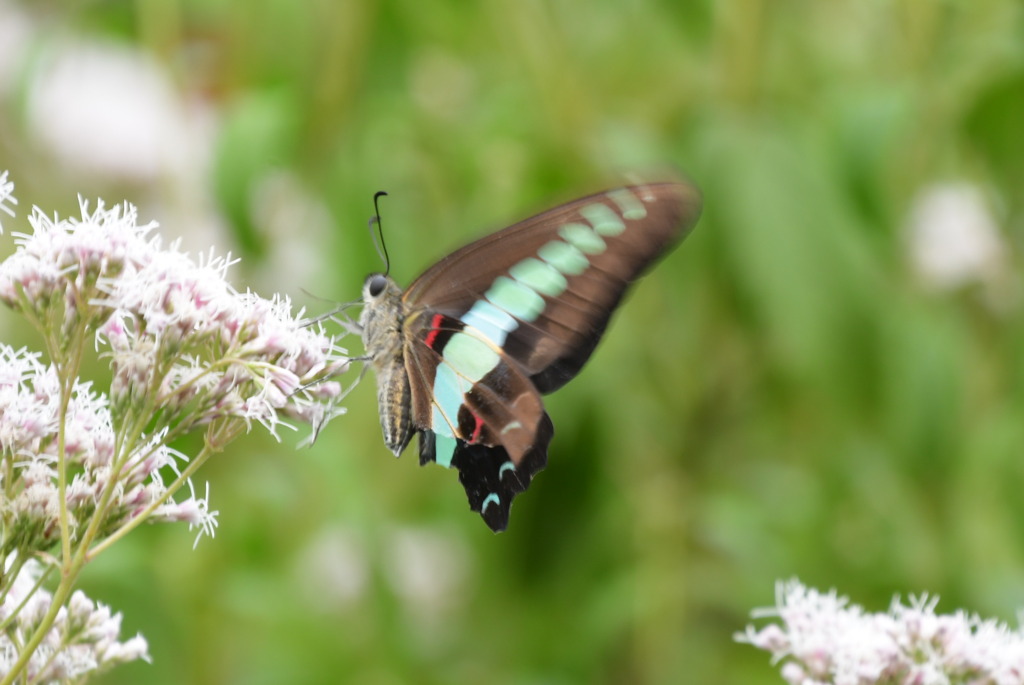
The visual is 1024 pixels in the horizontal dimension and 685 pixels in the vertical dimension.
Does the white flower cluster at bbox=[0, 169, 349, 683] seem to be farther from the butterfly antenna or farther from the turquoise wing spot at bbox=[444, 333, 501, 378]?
the butterfly antenna

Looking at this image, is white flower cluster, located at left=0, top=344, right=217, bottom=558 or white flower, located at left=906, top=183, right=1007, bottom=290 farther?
white flower, located at left=906, top=183, right=1007, bottom=290

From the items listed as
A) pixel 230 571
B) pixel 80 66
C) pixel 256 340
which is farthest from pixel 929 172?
pixel 80 66

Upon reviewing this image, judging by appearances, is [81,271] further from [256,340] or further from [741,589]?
[741,589]

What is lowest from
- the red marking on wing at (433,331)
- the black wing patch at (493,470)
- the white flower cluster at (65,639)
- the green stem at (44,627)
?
the green stem at (44,627)

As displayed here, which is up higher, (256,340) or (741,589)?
(741,589)

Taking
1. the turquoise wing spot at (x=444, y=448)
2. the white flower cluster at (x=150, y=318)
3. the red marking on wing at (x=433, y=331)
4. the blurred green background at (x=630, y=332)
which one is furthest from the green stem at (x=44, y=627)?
the blurred green background at (x=630, y=332)

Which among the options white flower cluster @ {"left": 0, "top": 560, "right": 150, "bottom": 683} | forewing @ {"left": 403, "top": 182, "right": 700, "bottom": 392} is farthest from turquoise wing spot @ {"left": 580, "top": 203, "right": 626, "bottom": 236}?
white flower cluster @ {"left": 0, "top": 560, "right": 150, "bottom": 683}

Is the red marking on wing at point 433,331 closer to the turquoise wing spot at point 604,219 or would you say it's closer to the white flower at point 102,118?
the turquoise wing spot at point 604,219
